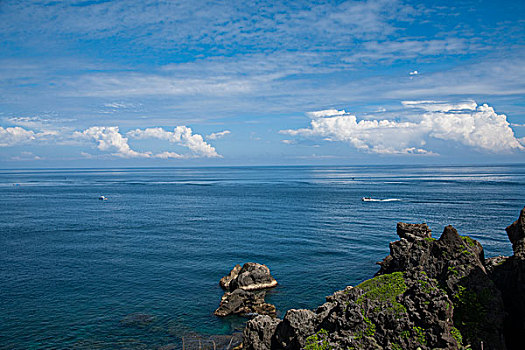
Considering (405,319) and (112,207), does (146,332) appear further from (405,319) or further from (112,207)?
(112,207)

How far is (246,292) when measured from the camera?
55.9 meters

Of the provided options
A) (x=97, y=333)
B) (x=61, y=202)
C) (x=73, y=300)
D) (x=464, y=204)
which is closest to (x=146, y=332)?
(x=97, y=333)

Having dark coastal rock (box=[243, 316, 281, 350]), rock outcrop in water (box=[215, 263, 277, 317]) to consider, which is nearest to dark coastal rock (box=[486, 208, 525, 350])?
dark coastal rock (box=[243, 316, 281, 350])

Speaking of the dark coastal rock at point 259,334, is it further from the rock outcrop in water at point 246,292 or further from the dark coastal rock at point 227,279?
the dark coastal rock at point 227,279

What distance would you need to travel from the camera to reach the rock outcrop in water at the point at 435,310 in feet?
91.7

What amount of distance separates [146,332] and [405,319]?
103ft

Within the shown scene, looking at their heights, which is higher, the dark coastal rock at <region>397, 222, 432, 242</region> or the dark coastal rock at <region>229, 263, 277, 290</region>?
the dark coastal rock at <region>397, 222, 432, 242</region>

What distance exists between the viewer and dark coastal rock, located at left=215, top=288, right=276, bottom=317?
51969 mm

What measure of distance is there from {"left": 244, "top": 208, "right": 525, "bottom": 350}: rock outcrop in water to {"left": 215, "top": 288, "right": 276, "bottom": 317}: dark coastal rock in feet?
61.4

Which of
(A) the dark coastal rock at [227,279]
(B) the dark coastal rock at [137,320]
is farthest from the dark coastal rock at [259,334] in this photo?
(A) the dark coastal rock at [227,279]

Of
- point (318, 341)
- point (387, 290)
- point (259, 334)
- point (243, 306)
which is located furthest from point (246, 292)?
point (387, 290)

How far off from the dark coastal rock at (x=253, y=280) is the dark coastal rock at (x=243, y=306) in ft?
19.4

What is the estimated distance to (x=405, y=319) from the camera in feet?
92.7

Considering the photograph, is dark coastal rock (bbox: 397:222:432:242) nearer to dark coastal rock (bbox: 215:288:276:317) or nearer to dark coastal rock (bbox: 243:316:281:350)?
dark coastal rock (bbox: 215:288:276:317)
